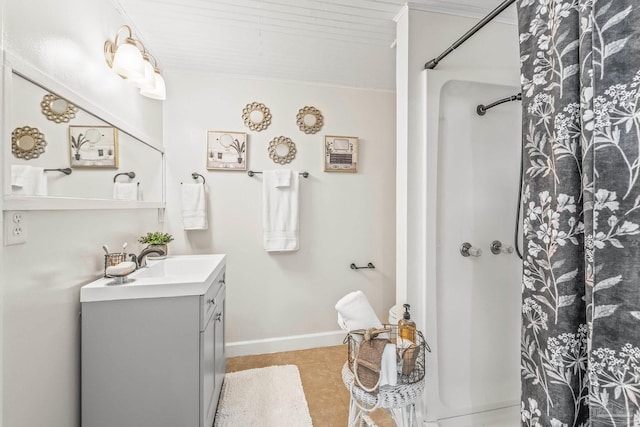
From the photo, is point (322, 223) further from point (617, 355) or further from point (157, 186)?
point (617, 355)

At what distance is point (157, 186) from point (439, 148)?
2072 mm

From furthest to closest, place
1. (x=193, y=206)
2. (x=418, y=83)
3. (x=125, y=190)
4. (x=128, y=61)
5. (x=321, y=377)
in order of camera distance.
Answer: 1. (x=193, y=206)
2. (x=321, y=377)
3. (x=125, y=190)
4. (x=418, y=83)
5. (x=128, y=61)

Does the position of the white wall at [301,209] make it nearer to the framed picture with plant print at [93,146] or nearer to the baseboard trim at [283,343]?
the baseboard trim at [283,343]

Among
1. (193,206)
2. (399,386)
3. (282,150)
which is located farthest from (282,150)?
(399,386)

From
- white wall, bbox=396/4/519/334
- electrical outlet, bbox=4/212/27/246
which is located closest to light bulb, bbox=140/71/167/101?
electrical outlet, bbox=4/212/27/246

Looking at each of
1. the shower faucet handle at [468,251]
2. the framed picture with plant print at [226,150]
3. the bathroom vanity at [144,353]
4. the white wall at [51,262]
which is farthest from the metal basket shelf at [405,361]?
the framed picture with plant print at [226,150]

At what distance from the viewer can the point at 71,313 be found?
122 centimetres

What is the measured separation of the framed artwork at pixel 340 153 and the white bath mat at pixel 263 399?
1.75m

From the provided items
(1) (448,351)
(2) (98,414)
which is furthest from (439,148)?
(2) (98,414)

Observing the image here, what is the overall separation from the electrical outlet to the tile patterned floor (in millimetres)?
1688

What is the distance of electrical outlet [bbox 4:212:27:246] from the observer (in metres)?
0.89

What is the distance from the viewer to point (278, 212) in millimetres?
2467

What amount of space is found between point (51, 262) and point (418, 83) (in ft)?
6.27

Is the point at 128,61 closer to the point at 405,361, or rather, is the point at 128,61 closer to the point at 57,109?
the point at 57,109
